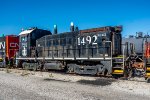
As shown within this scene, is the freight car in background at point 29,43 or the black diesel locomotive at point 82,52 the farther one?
the freight car in background at point 29,43

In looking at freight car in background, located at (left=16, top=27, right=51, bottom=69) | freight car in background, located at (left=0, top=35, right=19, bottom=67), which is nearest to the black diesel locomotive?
freight car in background, located at (left=16, top=27, right=51, bottom=69)

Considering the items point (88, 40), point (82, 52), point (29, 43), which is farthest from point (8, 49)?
point (88, 40)

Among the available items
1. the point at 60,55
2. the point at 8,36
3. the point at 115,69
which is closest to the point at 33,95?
the point at 115,69

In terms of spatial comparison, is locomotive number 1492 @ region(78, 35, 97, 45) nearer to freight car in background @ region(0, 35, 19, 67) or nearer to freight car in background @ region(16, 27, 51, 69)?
freight car in background @ region(16, 27, 51, 69)

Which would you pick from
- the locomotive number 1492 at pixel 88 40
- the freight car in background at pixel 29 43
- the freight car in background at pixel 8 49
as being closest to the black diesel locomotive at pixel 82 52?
the locomotive number 1492 at pixel 88 40

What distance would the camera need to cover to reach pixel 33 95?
31.0ft

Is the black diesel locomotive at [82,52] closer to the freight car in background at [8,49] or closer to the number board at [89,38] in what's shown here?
the number board at [89,38]

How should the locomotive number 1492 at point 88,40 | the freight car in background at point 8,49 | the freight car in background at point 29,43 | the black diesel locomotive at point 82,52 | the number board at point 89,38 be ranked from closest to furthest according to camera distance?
1. the black diesel locomotive at point 82,52
2. the number board at point 89,38
3. the locomotive number 1492 at point 88,40
4. the freight car in background at point 29,43
5. the freight car in background at point 8,49

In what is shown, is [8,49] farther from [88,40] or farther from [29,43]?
[88,40]

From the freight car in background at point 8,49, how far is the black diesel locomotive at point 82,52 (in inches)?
191

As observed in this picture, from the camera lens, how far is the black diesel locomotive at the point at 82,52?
49.6 feet

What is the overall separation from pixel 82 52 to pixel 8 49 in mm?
11155

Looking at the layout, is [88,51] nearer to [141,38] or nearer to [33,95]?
[141,38]

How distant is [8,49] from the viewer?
25250 millimetres
